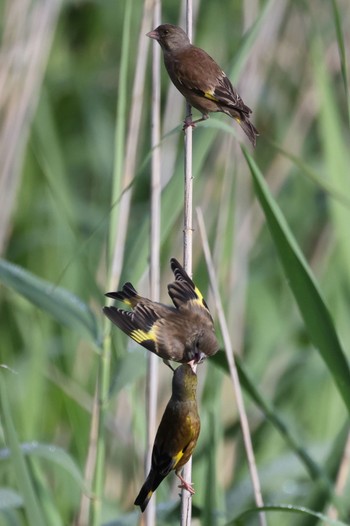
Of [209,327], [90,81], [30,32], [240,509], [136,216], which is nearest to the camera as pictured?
[209,327]

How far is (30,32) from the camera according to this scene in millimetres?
4016

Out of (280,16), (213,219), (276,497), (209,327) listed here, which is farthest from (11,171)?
(209,327)

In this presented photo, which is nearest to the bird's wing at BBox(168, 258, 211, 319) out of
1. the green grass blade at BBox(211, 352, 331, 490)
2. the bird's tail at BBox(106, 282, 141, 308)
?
the bird's tail at BBox(106, 282, 141, 308)

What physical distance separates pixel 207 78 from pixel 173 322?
71 centimetres

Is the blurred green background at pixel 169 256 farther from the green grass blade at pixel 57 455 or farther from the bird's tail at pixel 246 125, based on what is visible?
the bird's tail at pixel 246 125

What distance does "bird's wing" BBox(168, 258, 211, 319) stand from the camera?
205 cm

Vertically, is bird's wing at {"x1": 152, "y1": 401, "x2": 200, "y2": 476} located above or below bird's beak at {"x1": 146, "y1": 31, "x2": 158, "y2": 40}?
below

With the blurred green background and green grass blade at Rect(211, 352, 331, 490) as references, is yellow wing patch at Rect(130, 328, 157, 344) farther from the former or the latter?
green grass blade at Rect(211, 352, 331, 490)

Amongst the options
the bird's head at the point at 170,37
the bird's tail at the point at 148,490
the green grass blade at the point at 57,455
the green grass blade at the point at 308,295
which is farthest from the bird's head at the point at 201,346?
the bird's head at the point at 170,37

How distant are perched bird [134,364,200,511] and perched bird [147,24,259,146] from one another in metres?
0.72

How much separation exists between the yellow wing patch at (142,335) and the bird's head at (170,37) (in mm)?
881

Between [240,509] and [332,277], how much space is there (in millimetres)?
1327

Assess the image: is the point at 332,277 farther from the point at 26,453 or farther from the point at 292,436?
the point at 26,453

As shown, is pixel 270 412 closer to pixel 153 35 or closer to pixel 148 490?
pixel 148 490
